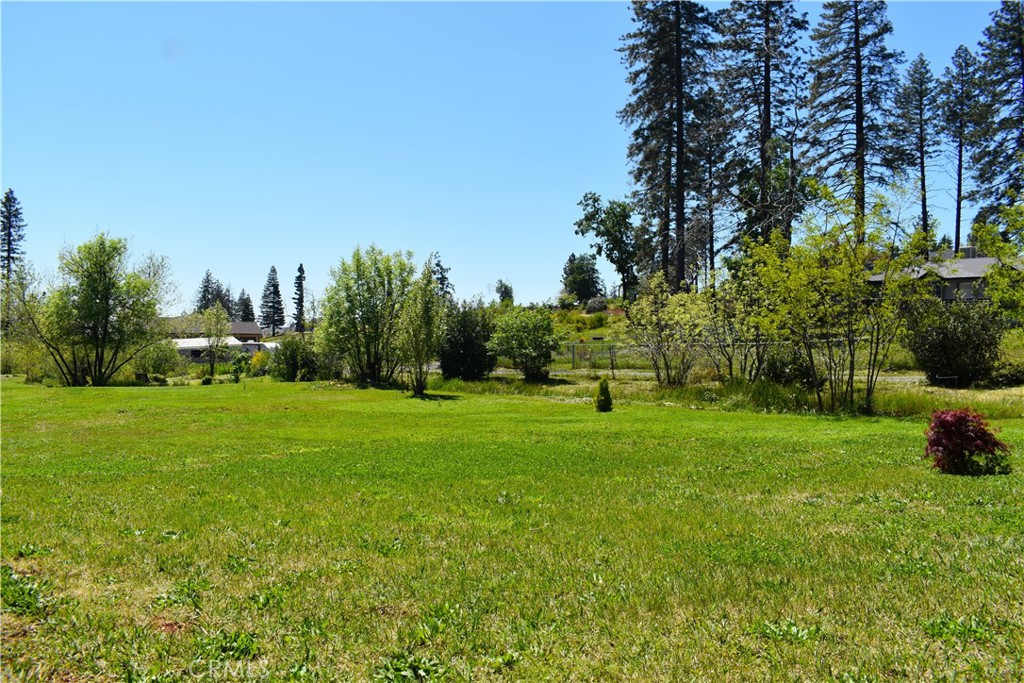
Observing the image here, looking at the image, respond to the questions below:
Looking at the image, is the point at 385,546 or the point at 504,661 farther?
the point at 385,546

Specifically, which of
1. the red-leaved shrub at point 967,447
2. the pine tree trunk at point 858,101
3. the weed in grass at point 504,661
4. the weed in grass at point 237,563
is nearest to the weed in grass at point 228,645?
the weed in grass at point 237,563

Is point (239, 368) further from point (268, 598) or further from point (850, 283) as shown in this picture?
point (268, 598)

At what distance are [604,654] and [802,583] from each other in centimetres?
189

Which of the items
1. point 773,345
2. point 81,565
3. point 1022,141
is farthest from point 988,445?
point 1022,141

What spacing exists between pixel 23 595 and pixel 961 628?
6.24 metres

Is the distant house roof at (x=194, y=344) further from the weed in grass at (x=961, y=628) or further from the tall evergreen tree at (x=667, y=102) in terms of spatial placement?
the weed in grass at (x=961, y=628)

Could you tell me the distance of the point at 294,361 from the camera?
3644 centimetres

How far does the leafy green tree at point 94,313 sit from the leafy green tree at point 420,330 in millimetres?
18838

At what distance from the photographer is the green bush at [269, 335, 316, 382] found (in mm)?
35812

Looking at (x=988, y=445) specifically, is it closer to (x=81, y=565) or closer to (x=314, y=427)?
(x=81, y=565)

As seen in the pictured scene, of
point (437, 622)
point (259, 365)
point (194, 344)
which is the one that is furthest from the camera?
point (194, 344)

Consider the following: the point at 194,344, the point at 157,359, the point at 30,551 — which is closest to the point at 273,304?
the point at 194,344

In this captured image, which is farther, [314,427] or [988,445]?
[314,427]

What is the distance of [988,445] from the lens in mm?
8828
